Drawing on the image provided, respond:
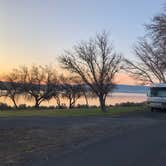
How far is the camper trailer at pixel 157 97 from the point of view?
37731 millimetres

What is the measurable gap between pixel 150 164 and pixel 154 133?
843 centimetres

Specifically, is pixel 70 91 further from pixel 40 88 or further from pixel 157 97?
pixel 157 97

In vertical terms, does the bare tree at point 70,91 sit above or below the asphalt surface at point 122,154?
above

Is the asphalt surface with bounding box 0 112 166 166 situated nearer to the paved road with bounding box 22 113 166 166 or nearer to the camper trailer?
the paved road with bounding box 22 113 166 166

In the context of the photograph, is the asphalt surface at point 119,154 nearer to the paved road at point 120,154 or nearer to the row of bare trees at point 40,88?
the paved road at point 120,154

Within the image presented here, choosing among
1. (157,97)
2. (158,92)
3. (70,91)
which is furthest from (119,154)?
(70,91)

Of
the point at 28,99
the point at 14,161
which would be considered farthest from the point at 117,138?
the point at 28,99

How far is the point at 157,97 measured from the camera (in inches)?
1496

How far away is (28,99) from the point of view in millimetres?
77438

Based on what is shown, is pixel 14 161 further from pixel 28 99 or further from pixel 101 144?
pixel 28 99

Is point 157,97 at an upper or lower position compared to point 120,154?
upper

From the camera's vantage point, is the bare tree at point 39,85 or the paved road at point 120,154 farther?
the bare tree at point 39,85

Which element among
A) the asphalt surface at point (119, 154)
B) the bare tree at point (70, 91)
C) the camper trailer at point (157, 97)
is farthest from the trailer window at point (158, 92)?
the bare tree at point (70, 91)

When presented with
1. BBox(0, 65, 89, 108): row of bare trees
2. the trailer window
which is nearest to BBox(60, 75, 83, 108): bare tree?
BBox(0, 65, 89, 108): row of bare trees
